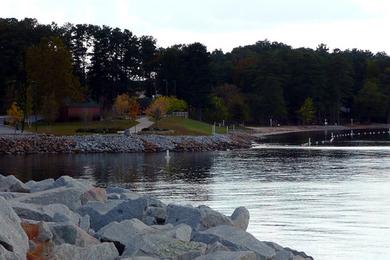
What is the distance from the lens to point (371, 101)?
489ft

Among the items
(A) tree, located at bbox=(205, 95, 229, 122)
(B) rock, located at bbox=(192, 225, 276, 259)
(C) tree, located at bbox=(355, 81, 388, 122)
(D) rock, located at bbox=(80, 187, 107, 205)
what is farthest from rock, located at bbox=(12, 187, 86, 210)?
(C) tree, located at bbox=(355, 81, 388, 122)

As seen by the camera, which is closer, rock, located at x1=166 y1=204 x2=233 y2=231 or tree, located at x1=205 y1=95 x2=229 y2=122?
rock, located at x1=166 y1=204 x2=233 y2=231

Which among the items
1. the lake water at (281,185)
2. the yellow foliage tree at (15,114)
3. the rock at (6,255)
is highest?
the yellow foliage tree at (15,114)

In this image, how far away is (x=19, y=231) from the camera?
35.9 ft

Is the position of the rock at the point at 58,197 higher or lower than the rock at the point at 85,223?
higher

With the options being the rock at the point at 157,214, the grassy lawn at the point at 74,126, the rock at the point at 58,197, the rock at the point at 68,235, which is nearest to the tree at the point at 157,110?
the grassy lawn at the point at 74,126

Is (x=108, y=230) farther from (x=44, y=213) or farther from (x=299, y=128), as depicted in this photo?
(x=299, y=128)

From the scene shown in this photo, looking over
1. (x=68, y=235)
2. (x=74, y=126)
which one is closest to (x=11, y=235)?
(x=68, y=235)

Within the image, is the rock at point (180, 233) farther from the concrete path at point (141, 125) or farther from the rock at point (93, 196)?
the concrete path at point (141, 125)

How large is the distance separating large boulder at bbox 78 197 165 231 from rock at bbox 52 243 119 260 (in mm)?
2947

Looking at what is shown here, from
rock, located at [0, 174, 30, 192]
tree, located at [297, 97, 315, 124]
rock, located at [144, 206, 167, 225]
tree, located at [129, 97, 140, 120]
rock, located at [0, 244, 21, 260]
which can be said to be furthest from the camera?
tree, located at [297, 97, 315, 124]

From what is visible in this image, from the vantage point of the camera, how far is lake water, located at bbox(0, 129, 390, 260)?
20703 millimetres

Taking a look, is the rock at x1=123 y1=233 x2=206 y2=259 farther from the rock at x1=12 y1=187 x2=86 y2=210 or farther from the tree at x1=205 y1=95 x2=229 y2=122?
the tree at x1=205 y1=95 x2=229 y2=122

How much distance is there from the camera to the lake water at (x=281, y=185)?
20.7m
